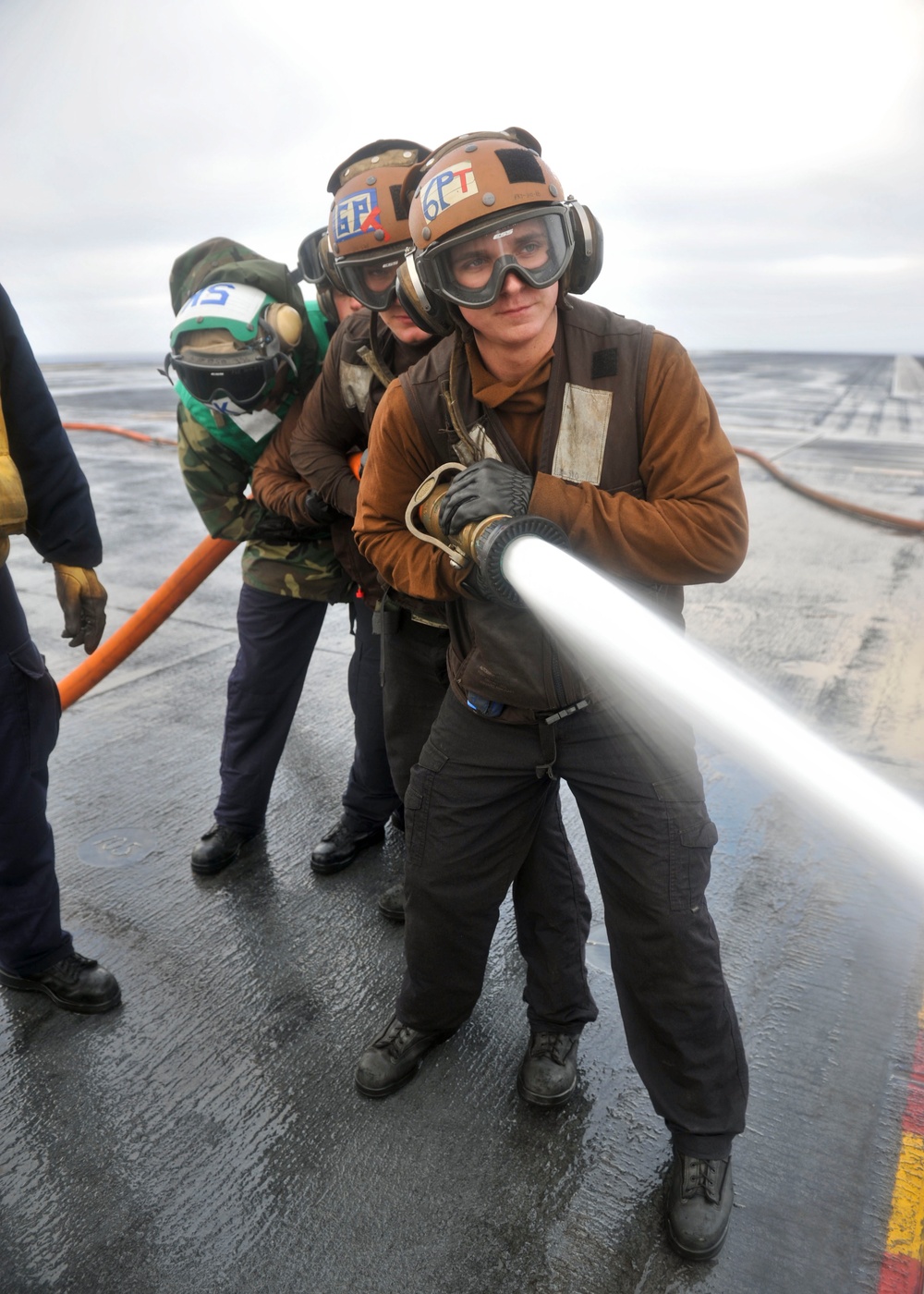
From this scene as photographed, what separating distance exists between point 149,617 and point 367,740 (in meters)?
1.49

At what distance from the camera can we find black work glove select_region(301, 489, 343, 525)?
9.77 ft

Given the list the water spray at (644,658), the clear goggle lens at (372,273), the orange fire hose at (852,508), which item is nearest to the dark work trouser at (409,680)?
the water spray at (644,658)

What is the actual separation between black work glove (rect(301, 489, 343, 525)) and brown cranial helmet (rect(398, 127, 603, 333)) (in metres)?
1.12

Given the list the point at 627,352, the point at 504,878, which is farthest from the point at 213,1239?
the point at 627,352

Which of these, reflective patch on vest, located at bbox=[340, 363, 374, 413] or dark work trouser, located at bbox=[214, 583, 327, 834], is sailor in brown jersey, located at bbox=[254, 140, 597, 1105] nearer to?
reflective patch on vest, located at bbox=[340, 363, 374, 413]

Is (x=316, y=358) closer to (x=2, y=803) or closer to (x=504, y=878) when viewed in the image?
(x=2, y=803)

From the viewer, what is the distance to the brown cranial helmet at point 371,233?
104 inches

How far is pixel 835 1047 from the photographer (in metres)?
2.45

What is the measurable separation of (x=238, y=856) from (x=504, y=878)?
1.52m

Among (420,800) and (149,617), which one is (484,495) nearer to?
(420,800)

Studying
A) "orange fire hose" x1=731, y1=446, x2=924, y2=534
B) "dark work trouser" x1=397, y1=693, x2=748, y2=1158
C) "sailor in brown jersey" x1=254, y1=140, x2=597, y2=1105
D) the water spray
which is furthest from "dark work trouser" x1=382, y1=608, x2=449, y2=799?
"orange fire hose" x1=731, y1=446, x2=924, y2=534

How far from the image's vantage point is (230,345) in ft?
9.66

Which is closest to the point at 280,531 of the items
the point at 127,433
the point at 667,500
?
the point at 667,500

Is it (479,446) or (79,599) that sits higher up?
(479,446)
